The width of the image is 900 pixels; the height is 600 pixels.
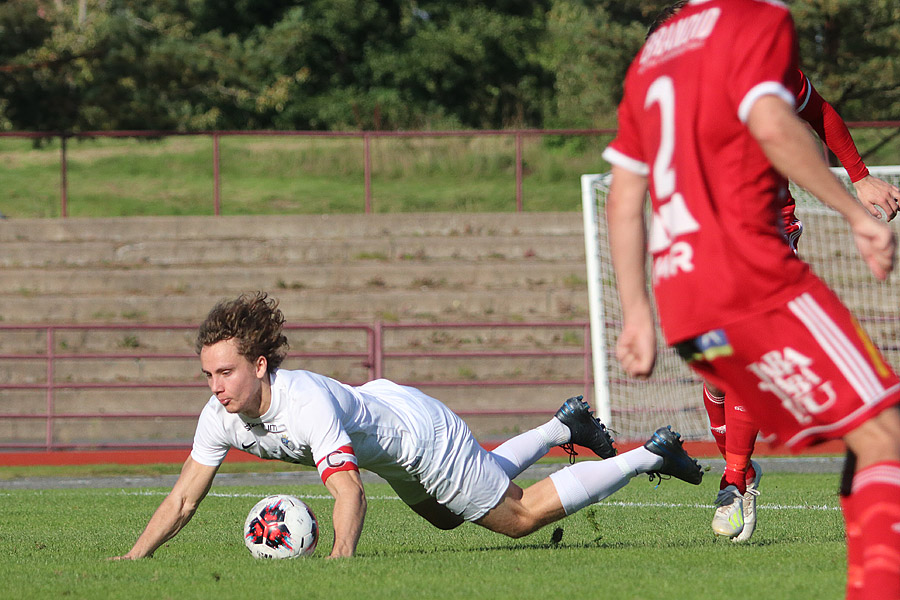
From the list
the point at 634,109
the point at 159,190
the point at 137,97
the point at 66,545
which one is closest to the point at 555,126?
the point at 159,190

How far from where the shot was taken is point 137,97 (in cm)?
2548

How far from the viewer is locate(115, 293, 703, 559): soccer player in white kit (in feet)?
17.4

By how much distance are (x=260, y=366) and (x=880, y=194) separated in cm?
285

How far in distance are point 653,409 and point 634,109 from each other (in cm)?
1218

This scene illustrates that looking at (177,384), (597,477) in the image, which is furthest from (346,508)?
(177,384)

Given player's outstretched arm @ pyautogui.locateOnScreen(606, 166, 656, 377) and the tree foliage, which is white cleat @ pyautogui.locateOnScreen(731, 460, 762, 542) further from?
the tree foliage

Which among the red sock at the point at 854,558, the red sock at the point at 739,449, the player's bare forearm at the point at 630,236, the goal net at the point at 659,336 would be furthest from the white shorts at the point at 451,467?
the goal net at the point at 659,336

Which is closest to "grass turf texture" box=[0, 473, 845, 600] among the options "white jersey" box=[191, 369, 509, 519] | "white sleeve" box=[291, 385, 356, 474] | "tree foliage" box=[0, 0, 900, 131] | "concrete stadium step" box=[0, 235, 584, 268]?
"white jersey" box=[191, 369, 509, 519]

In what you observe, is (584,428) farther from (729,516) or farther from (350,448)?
(350,448)

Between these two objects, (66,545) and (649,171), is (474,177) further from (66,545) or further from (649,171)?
(649,171)

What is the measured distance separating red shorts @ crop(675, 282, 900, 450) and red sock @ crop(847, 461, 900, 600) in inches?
6.0

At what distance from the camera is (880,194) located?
4992 mm

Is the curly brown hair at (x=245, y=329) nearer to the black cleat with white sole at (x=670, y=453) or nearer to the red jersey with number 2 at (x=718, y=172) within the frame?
the black cleat with white sole at (x=670, y=453)

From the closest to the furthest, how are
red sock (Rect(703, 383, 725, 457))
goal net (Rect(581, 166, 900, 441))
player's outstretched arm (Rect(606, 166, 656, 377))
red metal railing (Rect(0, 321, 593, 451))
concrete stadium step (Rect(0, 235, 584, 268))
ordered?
player's outstretched arm (Rect(606, 166, 656, 377)) < red sock (Rect(703, 383, 725, 457)) < goal net (Rect(581, 166, 900, 441)) < red metal railing (Rect(0, 321, 593, 451)) < concrete stadium step (Rect(0, 235, 584, 268))
